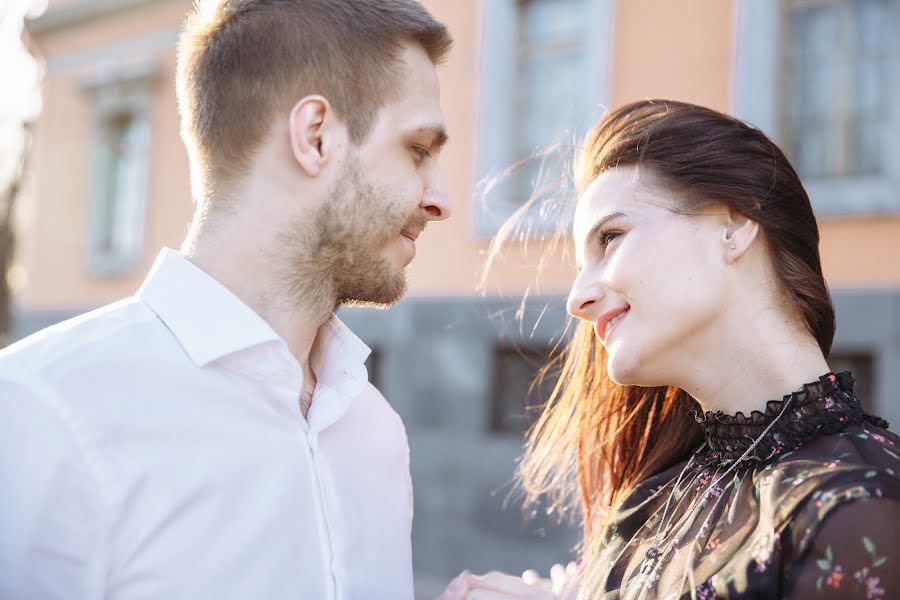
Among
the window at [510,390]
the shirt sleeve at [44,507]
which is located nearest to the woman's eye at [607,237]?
the shirt sleeve at [44,507]

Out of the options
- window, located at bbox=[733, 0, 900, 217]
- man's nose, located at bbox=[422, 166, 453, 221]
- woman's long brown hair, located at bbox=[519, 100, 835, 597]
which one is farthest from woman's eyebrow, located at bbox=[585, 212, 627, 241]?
window, located at bbox=[733, 0, 900, 217]

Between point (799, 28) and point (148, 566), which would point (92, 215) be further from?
point (148, 566)

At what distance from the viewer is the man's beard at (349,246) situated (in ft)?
7.44

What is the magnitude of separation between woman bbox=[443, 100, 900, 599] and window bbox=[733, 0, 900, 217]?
5.19 metres

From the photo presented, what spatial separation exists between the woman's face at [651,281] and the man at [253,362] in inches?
17.1

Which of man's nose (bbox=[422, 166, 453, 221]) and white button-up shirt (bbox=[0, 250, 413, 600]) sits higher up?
man's nose (bbox=[422, 166, 453, 221])

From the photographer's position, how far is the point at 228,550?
196cm

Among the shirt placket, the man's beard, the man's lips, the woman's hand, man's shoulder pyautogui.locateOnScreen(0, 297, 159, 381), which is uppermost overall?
the man's beard

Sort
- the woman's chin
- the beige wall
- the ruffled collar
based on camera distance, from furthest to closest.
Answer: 1. the beige wall
2. the woman's chin
3. the ruffled collar

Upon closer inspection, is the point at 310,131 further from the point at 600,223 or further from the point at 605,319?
the point at 605,319

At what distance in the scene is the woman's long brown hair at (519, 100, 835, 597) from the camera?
7.69 ft

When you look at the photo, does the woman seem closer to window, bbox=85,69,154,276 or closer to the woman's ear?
the woman's ear

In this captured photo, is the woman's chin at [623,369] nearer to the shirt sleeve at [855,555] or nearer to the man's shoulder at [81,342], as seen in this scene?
the shirt sleeve at [855,555]

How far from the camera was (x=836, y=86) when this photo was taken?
7465 mm
